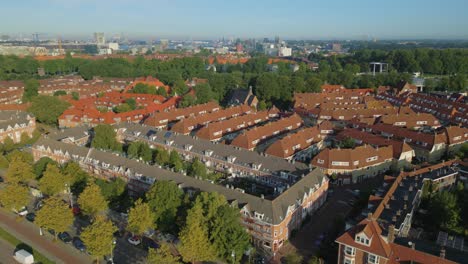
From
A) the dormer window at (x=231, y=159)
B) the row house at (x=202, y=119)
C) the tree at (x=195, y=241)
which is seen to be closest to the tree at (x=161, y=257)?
the tree at (x=195, y=241)

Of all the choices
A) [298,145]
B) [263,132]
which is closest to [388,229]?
[298,145]

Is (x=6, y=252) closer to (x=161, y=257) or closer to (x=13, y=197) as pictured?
(x=13, y=197)

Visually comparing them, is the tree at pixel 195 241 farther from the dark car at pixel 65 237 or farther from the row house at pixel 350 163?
the row house at pixel 350 163

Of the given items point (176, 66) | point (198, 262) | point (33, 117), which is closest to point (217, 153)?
point (198, 262)

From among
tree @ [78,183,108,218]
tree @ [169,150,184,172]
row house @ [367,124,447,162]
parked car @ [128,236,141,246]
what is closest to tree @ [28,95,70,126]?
tree @ [169,150,184,172]

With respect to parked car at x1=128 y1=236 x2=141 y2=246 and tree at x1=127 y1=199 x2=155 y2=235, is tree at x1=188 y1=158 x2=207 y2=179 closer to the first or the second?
parked car at x1=128 y1=236 x2=141 y2=246

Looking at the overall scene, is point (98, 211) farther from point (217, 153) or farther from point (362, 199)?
point (362, 199)
